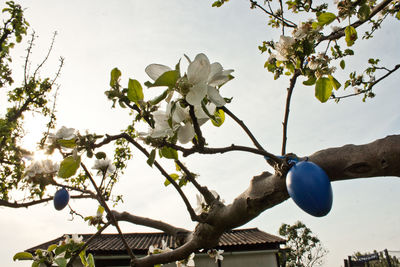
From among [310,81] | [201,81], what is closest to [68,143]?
[201,81]

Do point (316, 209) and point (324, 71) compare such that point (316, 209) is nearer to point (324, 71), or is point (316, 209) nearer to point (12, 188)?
point (324, 71)

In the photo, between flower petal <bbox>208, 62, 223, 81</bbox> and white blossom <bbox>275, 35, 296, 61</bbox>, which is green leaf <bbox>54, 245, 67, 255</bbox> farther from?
white blossom <bbox>275, 35, 296, 61</bbox>

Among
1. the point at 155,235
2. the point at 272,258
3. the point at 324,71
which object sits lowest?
the point at 272,258

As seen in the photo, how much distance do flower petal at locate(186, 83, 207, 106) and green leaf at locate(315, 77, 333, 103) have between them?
0.88 m

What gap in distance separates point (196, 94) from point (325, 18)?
0.96 metres

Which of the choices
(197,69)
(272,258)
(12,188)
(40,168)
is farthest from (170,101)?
(272,258)

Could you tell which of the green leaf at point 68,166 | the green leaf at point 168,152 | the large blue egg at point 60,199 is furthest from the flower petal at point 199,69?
the large blue egg at point 60,199

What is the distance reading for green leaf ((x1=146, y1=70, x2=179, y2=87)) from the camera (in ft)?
2.13

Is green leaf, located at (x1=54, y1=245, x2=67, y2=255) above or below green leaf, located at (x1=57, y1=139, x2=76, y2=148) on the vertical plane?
below

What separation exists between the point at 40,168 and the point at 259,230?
10497 mm

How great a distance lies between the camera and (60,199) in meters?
2.26

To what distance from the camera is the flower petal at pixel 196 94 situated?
27.3 inches

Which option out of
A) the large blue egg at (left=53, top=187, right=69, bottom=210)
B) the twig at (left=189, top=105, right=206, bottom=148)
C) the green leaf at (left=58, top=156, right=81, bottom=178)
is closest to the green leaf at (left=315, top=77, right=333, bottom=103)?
the twig at (left=189, top=105, right=206, bottom=148)

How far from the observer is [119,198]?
308 inches
